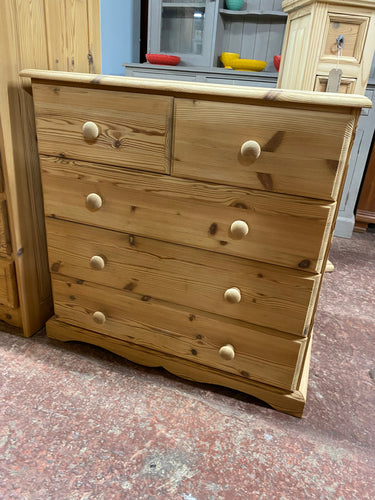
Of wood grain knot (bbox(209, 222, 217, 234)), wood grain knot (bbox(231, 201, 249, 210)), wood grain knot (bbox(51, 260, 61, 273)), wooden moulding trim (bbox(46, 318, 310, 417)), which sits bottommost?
wooden moulding trim (bbox(46, 318, 310, 417))

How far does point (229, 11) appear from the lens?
266cm

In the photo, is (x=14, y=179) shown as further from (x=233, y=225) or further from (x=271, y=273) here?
(x=271, y=273)

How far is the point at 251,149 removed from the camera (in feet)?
3.00

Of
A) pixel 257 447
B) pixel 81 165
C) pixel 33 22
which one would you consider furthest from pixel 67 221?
pixel 257 447

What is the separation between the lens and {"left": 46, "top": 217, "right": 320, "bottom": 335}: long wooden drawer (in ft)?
3.40

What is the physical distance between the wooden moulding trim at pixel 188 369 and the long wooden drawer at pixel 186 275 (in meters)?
0.21

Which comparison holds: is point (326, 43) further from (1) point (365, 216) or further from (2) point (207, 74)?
(1) point (365, 216)

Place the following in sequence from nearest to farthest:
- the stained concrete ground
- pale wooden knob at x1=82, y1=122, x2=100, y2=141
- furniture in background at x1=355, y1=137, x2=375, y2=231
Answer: the stained concrete ground, pale wooden knob at x1=82, y1=122, x2=100, y2=141, furniture in background at x1=355, y1=137, x2=375, y2=231

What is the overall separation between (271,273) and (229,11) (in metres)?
2.34

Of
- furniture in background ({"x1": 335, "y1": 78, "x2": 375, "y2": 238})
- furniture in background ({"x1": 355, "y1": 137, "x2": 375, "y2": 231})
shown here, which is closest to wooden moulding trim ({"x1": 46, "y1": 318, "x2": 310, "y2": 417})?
furniture in background ({"x1": 335, "y1": 78, "x2": 375, "y2": 238})

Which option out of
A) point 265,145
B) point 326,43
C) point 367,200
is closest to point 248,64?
point 326,43

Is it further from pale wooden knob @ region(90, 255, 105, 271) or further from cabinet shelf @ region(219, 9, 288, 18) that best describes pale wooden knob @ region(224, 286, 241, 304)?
cabinet shelf @ region(219, 9, 288, 18)

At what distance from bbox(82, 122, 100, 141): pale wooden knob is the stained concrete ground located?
2.41ft

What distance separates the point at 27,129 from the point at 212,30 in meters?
1.92
